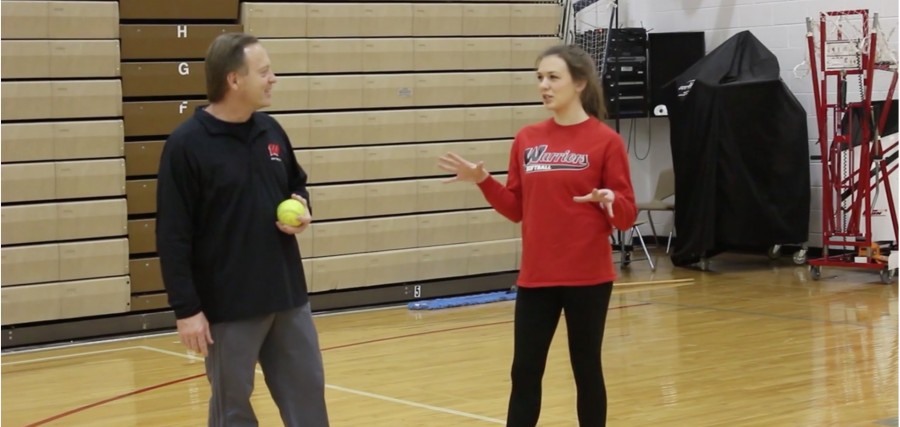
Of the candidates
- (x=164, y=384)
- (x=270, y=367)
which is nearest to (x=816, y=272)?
(x=164, y=384)

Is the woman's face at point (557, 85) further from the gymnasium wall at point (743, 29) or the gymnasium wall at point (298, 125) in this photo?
the gymnasium wall at point (743, 29)

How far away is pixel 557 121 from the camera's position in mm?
4281

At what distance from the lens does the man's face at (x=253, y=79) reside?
11.7ft

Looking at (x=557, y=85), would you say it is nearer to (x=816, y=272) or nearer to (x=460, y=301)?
(x=460, y=301)

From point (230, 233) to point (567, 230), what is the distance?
3.88 feet

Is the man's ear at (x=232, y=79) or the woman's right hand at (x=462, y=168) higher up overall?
the man's ear at (x=232, y=79)

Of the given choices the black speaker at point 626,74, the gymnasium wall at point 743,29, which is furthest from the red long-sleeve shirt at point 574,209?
the black speaker at point 626,74

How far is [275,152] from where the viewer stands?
12.0 feet

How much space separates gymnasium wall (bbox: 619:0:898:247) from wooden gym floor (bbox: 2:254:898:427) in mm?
2428

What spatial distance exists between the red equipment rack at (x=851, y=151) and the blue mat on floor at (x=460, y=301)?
279 cm

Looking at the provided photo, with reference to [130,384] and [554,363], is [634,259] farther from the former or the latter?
[130,384]

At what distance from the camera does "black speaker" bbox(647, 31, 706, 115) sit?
12648 millimetres

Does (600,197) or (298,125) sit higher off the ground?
(298,125)

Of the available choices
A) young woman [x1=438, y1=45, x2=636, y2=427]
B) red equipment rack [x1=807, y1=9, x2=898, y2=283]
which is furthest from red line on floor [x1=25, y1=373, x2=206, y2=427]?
red equipment rack [x1=807, y1=9, x2=898, y2=283]
